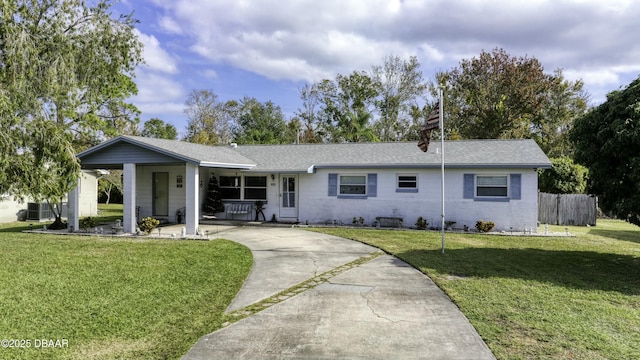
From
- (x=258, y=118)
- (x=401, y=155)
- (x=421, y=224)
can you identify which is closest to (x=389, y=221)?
(x=421, y=224)

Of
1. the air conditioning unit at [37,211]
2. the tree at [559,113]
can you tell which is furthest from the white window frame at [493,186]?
the tree at [559,113]

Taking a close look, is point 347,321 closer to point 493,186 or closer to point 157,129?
point 493,186

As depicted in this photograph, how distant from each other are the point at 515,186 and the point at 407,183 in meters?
4.23

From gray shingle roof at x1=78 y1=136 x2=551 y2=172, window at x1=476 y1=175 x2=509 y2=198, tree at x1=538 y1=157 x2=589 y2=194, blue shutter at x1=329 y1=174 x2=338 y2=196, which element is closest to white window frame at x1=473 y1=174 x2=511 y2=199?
window at x1=476 y1=175 x2=509 y2=198

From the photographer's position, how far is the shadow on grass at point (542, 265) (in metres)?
7.57

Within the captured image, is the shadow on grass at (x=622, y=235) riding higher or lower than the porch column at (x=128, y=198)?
lower

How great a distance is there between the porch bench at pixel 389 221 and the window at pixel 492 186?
3.40m

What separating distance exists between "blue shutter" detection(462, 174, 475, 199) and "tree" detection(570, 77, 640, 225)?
6377 millimetres

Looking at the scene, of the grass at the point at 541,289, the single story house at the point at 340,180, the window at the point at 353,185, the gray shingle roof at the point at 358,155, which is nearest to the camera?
the grass at the point at 541,289

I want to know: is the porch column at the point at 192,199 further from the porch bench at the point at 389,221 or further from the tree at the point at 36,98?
the porch bench at the point at 389,221

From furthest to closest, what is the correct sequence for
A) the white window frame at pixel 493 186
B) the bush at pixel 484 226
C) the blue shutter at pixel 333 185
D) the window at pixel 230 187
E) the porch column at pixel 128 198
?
the window at pixel 230 187 → the blue shutter at pixel 333 185 → the white window frame at pixel 493 186 → the bush at pixel 484 226 → the porch column at pixel 128 198

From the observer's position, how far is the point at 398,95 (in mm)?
34844

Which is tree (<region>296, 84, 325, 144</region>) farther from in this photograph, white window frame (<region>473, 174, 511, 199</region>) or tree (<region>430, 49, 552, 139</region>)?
white window frame (<region>473, 174, 511, 199</region>)

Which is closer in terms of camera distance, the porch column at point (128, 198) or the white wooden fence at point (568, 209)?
the porch column at point (128, 198)
